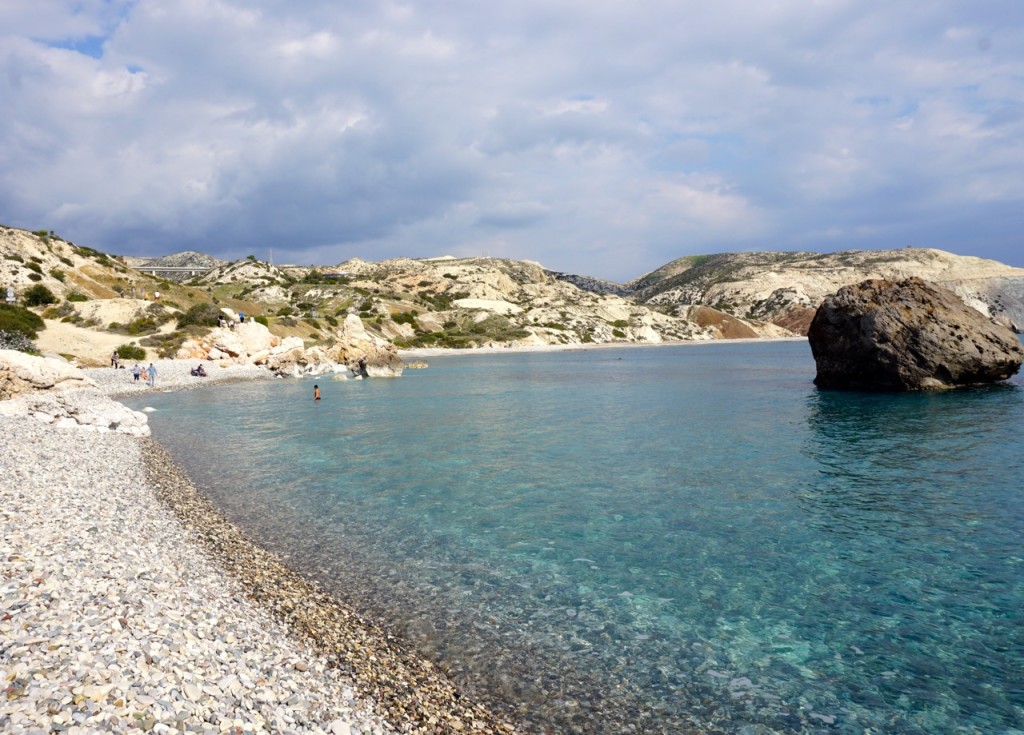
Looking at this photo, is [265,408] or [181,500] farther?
[265,408]

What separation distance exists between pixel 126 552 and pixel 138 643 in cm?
458

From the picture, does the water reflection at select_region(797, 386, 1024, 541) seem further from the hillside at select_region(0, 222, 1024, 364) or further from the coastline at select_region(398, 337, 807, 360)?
the coastline at select_region(398, 337, 807, 360)

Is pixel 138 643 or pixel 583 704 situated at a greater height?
pixel 138 643

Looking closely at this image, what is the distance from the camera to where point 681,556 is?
517 inches

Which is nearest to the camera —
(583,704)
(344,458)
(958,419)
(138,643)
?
(138,643)

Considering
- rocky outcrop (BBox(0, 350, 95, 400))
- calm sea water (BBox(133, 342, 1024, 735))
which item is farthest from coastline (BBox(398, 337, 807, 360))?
calm sea water (BBox(133, 342, 1024, 735))

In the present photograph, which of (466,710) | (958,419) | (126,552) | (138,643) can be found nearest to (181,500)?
(126,552)

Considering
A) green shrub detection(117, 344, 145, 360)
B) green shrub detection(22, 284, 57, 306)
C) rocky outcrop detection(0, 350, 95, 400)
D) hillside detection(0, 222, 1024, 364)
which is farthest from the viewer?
green shrub detection(22, 284, 57, 306)

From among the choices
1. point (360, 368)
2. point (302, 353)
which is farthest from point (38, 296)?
point (360, 368)

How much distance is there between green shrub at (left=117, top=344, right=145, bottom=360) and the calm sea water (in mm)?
47777

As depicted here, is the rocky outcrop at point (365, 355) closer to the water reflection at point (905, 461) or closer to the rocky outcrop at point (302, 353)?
the rocky outcrop at point (302, 353)

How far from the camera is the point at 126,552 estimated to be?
432 inches

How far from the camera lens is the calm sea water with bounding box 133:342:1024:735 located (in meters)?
8.20

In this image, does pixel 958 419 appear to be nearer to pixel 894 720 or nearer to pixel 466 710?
pixel 894 720
